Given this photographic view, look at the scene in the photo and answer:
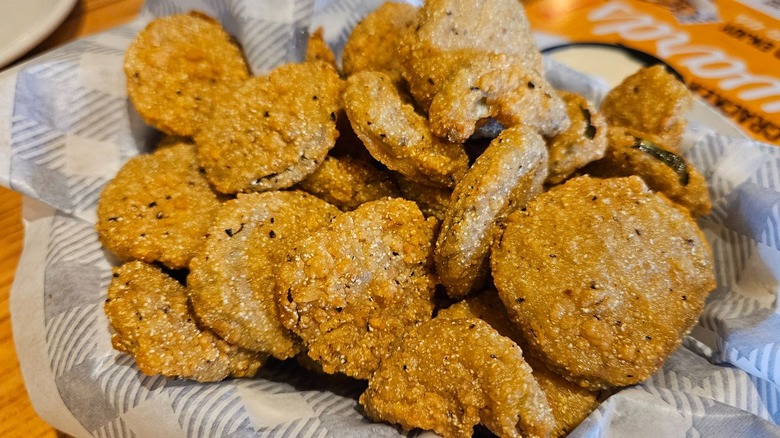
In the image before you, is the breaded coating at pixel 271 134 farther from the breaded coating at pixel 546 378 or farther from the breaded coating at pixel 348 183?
the breaded coating at pixel 546 378

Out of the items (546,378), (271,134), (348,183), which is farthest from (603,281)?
(271,134)

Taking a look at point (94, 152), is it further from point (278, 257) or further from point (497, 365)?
point (497, 365)

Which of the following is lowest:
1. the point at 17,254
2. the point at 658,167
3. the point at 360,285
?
the point at 17,254

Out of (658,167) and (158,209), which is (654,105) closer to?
(658,167)

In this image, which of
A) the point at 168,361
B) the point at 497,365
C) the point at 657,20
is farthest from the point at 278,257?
the point at 657,20

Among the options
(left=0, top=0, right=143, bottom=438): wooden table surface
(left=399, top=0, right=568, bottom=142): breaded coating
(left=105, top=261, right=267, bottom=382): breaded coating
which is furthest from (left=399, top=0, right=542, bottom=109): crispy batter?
(left=0, top=0, right=143, bottom=438): wooden table surface

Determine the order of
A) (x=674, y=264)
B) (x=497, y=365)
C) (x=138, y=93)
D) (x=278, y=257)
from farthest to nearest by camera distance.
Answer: (x=138, y=93) → (x=278, y=257) → (x=674, y=264) → (x=497, y=365)

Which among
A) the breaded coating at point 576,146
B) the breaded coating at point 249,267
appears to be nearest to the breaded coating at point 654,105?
the breaded coating at point 576,146
